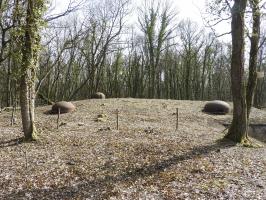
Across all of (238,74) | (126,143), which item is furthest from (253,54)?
(126,143)

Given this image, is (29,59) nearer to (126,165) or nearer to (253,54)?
(126,165)

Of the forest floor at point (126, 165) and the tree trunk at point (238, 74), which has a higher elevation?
the tree trunk at point (238, 74)

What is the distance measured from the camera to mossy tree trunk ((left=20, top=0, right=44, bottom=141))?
14.0m

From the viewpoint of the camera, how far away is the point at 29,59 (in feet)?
46.7

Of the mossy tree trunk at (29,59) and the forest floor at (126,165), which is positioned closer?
the forest floor at (126,165)

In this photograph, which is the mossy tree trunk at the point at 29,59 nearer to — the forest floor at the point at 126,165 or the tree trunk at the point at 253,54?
the forest floor at the point at 126,165

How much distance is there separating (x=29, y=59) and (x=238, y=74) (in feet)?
26.6

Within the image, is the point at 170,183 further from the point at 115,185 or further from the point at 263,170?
the point at 263,170

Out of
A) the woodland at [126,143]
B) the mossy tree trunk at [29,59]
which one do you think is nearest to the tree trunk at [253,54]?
the woodland at [126,143]

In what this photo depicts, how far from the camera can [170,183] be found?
399 inches

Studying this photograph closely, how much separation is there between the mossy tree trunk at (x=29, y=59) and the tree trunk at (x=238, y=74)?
747 cm

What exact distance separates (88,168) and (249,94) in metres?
7.43

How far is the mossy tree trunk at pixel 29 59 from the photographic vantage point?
46.1ft

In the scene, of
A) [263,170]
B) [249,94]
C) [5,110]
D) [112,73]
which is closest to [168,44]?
[112,73]
